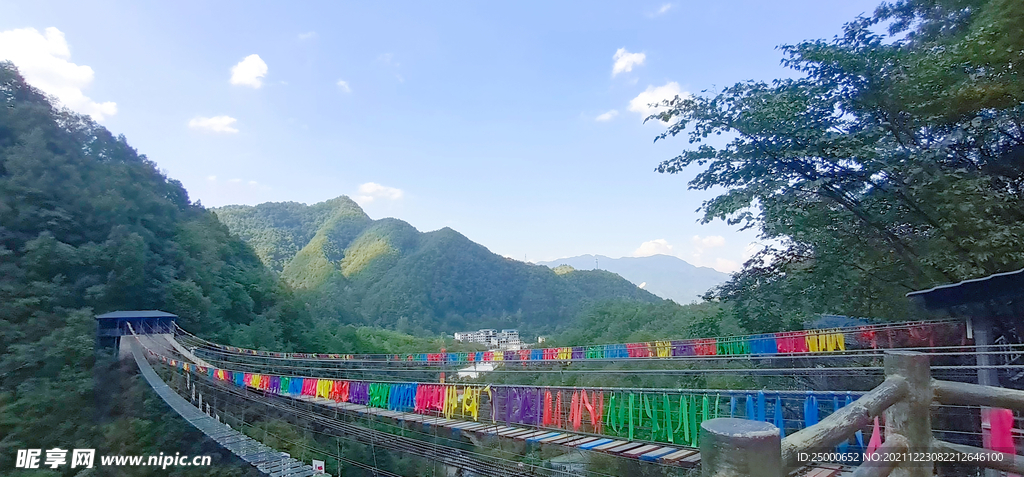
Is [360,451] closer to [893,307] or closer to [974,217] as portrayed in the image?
[893,307]

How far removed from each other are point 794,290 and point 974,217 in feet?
7.61

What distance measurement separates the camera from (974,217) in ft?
16.2

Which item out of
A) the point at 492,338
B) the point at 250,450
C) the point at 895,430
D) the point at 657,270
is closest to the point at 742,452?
the point at 895,430

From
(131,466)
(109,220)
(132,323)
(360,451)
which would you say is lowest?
(360,451)

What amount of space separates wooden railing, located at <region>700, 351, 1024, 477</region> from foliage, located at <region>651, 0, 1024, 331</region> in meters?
4.54

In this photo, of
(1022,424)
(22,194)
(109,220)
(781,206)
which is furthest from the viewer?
(109,220)

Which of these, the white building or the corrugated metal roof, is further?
the white building

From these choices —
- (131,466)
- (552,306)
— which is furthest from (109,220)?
(552,306)

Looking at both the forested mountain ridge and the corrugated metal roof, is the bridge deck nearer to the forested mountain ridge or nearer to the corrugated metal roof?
the forested mountain ridge

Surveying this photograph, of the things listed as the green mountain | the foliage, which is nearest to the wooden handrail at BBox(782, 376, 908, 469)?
the foliage

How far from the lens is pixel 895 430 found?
4.87 ft

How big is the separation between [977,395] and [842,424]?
2.32ft

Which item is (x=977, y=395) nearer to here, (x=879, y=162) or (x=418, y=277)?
(x=879, y=162)

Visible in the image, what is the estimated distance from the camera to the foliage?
16.3 ft
